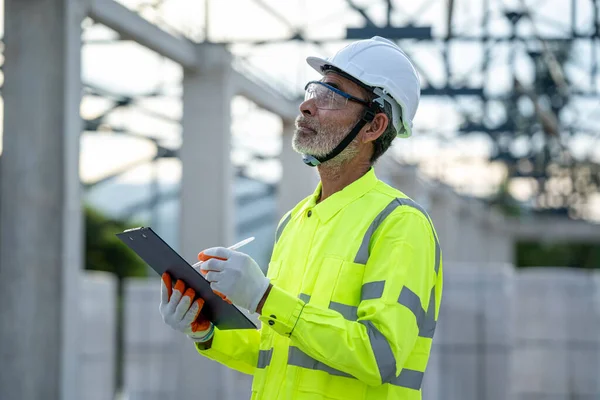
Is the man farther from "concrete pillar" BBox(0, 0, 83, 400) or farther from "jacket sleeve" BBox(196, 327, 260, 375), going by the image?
"concrete pillar" BBox(0, 0, 83, 400)

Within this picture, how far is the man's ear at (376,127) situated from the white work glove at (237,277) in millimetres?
672

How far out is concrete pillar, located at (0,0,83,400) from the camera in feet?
27.4

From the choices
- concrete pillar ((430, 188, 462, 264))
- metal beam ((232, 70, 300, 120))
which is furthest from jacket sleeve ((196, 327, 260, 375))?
concrete pillar ((430, 188, 462, 264))

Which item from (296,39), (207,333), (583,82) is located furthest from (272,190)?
(207,333)

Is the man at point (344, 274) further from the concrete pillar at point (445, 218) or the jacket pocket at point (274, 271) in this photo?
the concrete pillar at point (445, 218)

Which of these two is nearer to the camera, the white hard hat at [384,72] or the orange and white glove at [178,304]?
the orange and white glove at [178,304]

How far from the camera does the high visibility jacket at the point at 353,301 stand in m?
3.15

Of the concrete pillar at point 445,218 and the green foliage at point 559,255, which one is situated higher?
the green foliage at point 559,255

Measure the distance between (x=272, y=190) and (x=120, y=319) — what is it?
5658 millimetres

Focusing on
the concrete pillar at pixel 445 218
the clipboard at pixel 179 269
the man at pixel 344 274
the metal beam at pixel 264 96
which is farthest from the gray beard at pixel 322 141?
the concrete pillar at pixel 445 218

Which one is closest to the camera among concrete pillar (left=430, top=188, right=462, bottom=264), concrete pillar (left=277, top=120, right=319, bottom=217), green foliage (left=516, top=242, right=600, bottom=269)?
concrete pillar (left=277, top=120, right=319, bottom=217)

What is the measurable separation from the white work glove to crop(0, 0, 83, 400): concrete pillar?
5453 millimetres

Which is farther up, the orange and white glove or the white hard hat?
the white hard hat

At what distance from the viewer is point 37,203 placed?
8406mm
